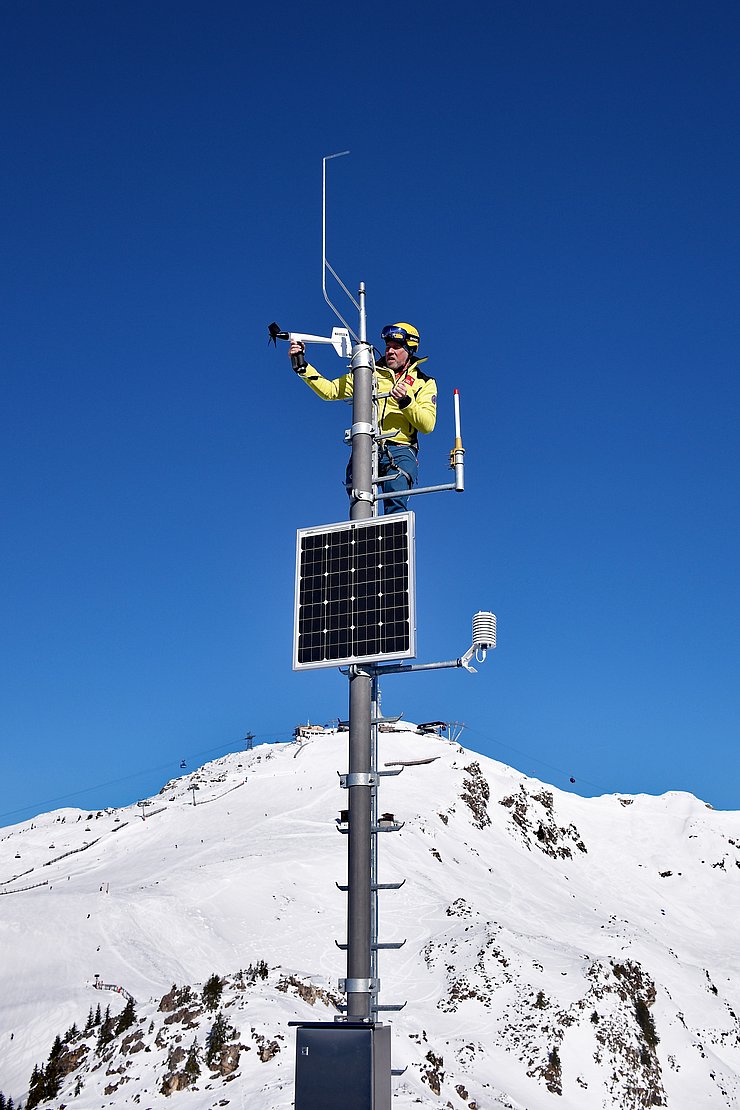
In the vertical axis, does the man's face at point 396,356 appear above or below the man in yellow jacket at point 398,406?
above

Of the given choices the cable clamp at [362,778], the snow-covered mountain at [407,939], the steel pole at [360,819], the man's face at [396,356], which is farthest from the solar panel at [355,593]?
the snow-covered mountain at [407,939]

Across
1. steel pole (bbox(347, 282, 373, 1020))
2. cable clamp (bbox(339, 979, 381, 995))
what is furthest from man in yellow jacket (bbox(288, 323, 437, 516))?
cable clamp (bbox(339, 979, 381, 995))

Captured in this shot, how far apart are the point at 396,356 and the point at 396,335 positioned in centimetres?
42

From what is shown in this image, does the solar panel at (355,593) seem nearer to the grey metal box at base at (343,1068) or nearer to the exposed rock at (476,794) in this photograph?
the grey metal box at base at (343,1068)

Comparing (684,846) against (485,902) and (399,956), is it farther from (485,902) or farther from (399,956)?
(399,956)

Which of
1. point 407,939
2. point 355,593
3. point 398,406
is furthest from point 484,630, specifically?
point 407,939

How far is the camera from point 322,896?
52.3 m

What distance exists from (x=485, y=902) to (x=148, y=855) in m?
22.6

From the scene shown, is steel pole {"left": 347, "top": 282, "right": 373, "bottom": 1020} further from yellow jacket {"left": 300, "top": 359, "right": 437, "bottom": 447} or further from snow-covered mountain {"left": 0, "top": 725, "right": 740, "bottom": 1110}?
snow-covered mountain {"left": 0, "top": 725, "right": 740, "bottom": 1110}

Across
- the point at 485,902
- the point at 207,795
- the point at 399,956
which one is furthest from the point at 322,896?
the point at 207,795

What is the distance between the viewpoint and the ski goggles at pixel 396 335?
18.2 m

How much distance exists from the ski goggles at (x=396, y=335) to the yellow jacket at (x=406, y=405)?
2.52 ft

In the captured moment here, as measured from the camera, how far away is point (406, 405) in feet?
56.2

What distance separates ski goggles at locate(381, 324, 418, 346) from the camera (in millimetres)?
18172
